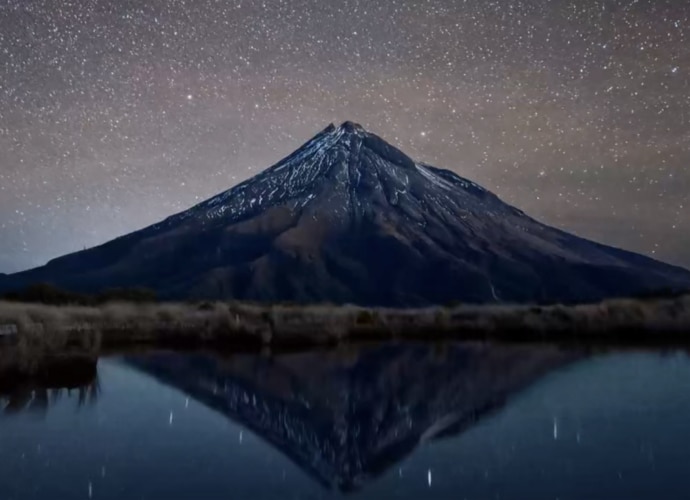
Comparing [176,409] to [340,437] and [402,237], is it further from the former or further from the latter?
[402,237]

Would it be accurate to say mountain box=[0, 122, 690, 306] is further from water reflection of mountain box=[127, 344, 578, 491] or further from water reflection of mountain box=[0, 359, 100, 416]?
water reflection of mountain box=[0, 359, 100, 416]

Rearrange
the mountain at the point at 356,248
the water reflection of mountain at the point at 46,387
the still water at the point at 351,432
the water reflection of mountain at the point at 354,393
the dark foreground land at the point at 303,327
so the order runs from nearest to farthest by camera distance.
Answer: the still water at the point at 351,432
the water reflection of mountain at the point at 354,393
the water reflection of mountain at the point at 46,387
the dark foreground land at the point at 303,327
the mountain at the point at 356,248

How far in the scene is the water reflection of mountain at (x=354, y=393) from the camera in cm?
815

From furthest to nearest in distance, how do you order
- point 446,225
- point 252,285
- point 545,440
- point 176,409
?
1. point 446,225
2. point 252,285
3. point 176,409
4. point 545,440

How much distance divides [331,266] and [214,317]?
10659 cm

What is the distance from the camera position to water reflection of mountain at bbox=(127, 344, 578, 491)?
8148 millimetres

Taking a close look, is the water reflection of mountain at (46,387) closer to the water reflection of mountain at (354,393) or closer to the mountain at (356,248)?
the water reflection of mountain at (354,393)

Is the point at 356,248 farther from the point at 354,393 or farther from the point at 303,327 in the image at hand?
the point at 354,393

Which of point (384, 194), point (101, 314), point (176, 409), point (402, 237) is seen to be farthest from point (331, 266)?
point (176, 409)

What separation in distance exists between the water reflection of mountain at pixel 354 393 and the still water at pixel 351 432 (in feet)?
0.10

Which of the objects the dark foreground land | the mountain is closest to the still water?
the dark foreground land

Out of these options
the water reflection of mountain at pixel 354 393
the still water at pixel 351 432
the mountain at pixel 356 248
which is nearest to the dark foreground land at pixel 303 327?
the water reflection of mountain at pixel 354 393

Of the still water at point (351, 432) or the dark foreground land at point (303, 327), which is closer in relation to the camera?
the still water at point (351, 432)

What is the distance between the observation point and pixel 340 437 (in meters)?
8.69
